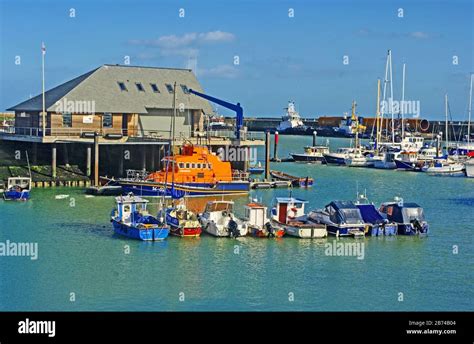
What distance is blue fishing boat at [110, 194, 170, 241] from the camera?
115 feet

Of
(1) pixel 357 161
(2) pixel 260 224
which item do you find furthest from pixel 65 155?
(1) pixel 357 161

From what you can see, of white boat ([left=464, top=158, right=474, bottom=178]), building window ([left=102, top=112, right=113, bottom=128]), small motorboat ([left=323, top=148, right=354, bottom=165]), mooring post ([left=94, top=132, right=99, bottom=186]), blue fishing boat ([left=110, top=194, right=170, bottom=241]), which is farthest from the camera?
small motorboat ([left=323, top=148, right=354, bottom=165])

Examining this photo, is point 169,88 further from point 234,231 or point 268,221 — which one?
point 234,231

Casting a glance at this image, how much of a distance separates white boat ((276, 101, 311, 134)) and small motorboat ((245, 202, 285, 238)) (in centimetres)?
12109

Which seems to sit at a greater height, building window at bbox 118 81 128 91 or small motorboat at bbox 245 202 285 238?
building window at bbox 118 81 128 91

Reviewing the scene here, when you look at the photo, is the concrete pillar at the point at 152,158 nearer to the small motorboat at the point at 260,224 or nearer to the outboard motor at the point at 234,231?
the small motorboat at the point at 260,224

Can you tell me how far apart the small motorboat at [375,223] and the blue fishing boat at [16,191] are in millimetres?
18863

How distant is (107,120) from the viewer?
59.8 meters

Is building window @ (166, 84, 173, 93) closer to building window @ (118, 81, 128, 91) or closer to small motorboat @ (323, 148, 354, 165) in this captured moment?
building window @ (118, 81, 128, 91)

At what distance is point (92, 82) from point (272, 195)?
660 inches

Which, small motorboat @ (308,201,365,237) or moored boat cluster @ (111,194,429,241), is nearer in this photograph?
moored boat cluster @ (111,194,429,241)

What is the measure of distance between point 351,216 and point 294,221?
2.62 meters

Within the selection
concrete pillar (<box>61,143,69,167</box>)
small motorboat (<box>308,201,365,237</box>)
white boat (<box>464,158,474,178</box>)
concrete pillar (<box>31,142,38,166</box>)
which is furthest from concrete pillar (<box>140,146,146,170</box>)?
white boat (<box>464,158,474,178</box>)
